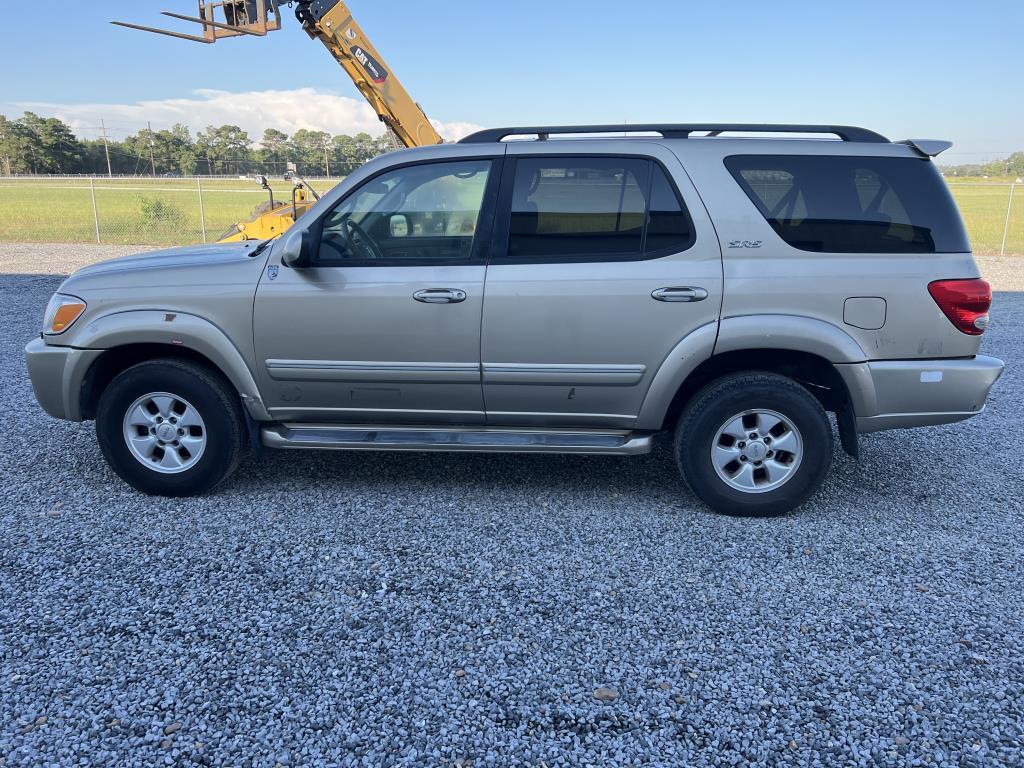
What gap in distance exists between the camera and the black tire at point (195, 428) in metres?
4.05

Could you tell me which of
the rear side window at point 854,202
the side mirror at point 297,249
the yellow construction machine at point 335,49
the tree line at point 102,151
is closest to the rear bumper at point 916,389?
the rear side window at point 854,202

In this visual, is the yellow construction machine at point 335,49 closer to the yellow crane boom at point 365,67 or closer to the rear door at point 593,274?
the yellow crane boom at point 365,67

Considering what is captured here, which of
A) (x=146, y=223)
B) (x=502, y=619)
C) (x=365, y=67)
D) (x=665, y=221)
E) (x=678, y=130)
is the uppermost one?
(x=365, y=67)

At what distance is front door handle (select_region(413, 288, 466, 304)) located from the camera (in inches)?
152

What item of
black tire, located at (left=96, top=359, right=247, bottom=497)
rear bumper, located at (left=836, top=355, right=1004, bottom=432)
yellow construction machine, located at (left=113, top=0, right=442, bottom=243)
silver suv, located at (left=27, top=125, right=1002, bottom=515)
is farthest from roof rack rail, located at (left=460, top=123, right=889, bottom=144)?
yellow construction machine, located at (left=113, top=0, right=442, bottom=243)

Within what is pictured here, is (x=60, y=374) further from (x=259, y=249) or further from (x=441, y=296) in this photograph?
(x=441, y=296)

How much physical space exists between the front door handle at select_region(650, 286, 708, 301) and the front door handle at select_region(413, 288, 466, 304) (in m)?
0.99

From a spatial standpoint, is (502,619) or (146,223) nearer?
(502,619)

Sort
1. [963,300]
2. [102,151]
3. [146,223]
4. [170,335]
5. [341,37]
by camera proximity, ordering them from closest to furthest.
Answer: [963,300] → [170,335] → [341,37] → [146,223] → [102,151]

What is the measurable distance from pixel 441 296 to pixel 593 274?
2.60 ft

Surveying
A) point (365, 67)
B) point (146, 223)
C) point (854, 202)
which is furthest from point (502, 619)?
point (146, 223)

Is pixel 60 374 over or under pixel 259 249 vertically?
under

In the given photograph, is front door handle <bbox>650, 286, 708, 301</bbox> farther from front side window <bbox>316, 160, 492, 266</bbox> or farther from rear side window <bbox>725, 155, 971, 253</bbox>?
front side window <bbox>316, 160, 492, 266</bbox>

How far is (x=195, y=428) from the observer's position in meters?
4.16
